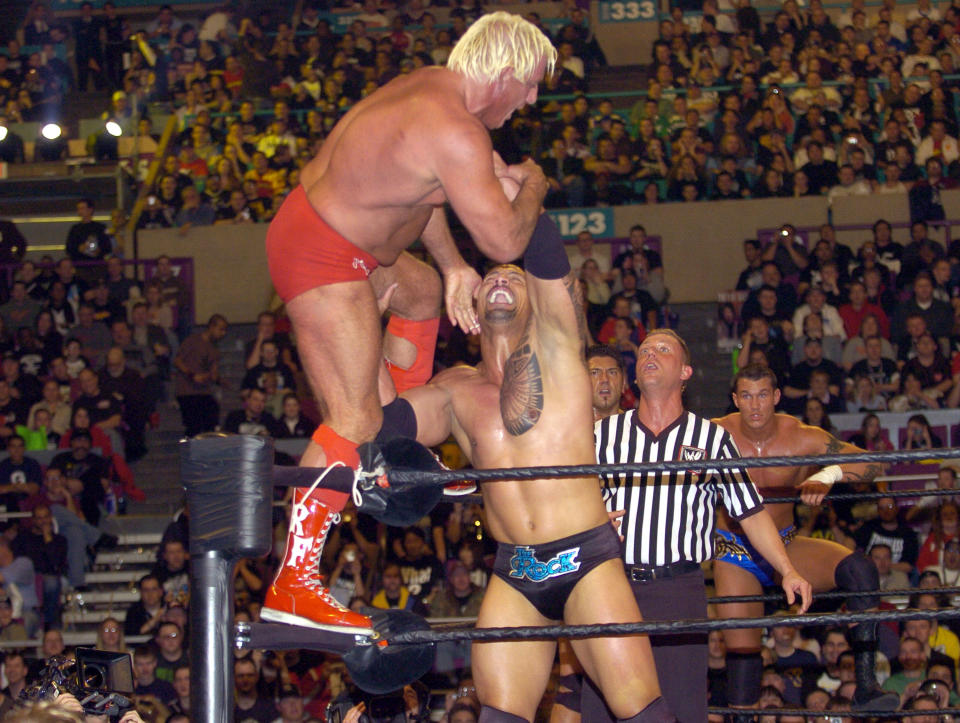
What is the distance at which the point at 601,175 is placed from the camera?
34.4 feet

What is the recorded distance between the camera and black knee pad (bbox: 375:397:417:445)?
316 centimetres

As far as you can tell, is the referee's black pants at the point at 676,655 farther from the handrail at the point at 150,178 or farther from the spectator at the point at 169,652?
the handrail at the point at 150,178

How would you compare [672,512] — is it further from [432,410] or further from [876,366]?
[876,366]

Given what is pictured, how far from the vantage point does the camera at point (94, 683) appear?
2.82 meters

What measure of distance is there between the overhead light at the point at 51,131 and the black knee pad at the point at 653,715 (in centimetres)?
1069

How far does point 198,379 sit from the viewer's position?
9.06 metres

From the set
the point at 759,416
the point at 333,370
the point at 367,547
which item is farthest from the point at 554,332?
the point at 367,547

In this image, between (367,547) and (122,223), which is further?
(122,223)

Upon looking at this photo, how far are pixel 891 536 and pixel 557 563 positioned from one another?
4.29m

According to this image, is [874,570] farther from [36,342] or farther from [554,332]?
[36,342]

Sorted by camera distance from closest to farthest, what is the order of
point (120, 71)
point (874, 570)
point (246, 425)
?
point (874, 570) < point (246, 425) < point (120, 71)

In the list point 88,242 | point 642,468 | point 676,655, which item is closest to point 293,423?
point 88,242

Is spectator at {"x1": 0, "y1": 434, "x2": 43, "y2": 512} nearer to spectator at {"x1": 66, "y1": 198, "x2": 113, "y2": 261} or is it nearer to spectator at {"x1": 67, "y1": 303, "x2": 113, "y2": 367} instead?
spectator at {"x1": 67, "y1": 303, "x2": 113, "y2": 367}

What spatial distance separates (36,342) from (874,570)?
7495mm
